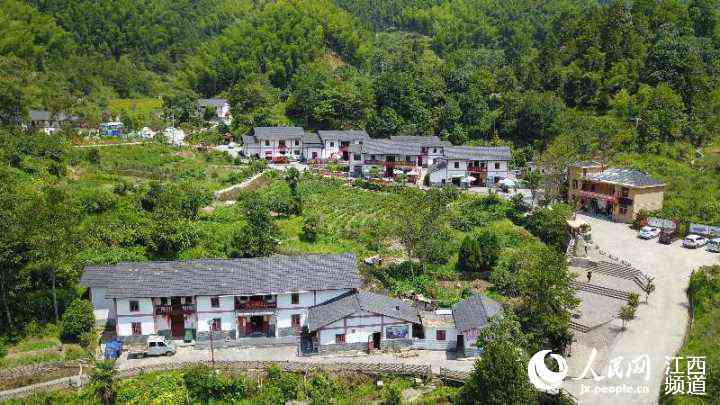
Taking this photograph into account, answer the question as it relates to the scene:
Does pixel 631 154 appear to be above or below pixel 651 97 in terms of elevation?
below

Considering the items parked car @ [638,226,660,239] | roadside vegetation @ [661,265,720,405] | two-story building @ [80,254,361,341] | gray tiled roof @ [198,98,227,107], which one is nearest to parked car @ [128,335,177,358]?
two-story building @ [80,254,361,341]

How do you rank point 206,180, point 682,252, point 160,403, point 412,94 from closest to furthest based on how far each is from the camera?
1. point 160,403
2. point 682,252
3. point 206,180
4. point 412,94

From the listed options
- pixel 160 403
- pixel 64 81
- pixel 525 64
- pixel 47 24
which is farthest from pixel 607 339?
pixel 47 24

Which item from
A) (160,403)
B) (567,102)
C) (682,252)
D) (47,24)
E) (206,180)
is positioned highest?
(47,24)

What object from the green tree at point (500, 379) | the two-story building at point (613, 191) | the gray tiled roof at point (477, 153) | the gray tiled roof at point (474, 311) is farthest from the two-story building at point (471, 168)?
the green tree at point (500, 379)

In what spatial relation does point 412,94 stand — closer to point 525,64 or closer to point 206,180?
point 525,64

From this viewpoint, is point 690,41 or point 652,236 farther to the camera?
point 690,41

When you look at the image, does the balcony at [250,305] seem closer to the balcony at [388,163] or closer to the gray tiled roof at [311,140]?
the balcony at [388,163]
